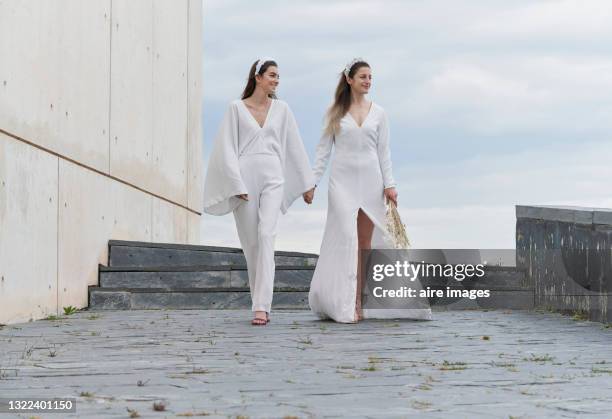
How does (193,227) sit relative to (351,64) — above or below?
below

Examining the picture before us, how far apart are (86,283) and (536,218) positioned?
4.88m

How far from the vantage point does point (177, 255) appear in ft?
47.1

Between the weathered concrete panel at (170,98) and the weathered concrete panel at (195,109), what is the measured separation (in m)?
0.45

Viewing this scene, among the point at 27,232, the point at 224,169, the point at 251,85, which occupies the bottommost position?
the point at 27,232

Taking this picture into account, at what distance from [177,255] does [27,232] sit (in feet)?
14.2


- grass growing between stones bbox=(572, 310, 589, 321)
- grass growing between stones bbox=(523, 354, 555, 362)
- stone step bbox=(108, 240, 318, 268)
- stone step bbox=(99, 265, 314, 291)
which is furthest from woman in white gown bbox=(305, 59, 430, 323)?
stone step bbox=(108, 240, 318, 268)

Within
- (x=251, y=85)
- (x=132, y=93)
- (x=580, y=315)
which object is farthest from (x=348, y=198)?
(x=132, y=93)

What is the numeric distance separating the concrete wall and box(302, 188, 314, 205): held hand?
2.51 metres

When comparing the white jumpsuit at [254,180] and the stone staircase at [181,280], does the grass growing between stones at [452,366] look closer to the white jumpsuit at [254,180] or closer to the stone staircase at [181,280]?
the white jumpsuit at [254,180]

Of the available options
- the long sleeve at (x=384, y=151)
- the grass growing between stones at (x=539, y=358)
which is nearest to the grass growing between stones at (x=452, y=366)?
the grass growing between stones at (x=539, y=358)

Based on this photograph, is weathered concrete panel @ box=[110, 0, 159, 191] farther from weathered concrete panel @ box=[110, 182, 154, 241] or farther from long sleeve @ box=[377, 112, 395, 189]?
long sleeve @ box=[377, 112, 395, 189]

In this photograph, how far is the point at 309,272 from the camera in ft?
43.5

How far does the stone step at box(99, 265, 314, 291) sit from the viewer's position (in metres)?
12.9

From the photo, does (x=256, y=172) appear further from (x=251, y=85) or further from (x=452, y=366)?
(x=452, y=366)
